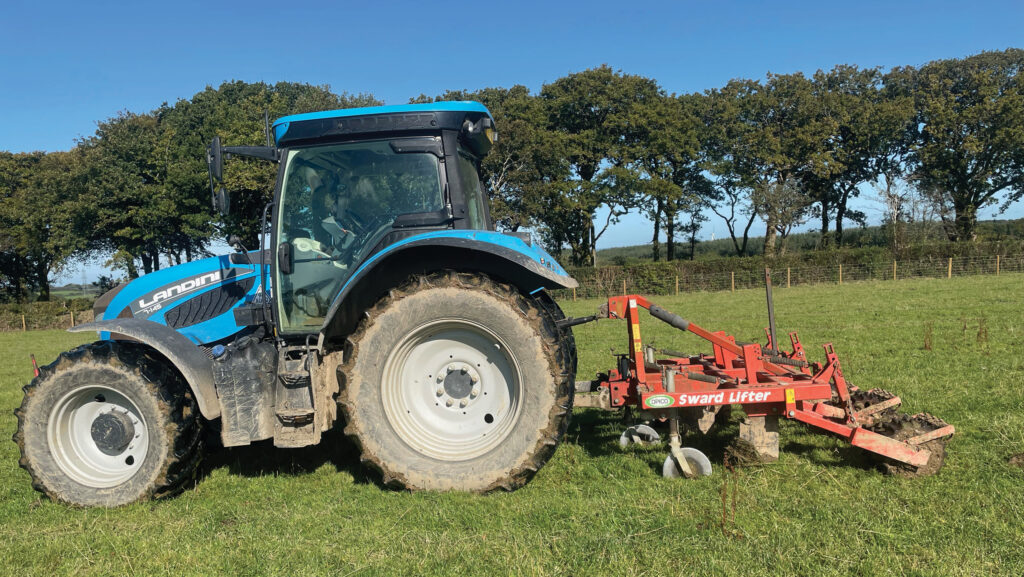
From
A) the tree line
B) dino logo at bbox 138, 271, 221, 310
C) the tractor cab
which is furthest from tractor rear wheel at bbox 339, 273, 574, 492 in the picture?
the tree line

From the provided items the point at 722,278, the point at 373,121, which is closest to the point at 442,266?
the point at 373,121

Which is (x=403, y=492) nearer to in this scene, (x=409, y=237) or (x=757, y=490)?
(x=409, y=237)

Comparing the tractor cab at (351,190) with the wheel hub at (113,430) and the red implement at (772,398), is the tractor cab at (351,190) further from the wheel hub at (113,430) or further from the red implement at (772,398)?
the red implement at (772,398)

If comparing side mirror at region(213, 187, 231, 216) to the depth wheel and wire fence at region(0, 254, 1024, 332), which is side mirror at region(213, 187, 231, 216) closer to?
the depth wheel

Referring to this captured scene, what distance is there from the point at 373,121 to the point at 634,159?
37970 mm

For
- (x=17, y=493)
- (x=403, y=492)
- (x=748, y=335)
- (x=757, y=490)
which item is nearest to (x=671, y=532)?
(x=757, y=490)

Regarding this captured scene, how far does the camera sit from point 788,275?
1170 inches

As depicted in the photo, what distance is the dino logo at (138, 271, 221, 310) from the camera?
4.84m

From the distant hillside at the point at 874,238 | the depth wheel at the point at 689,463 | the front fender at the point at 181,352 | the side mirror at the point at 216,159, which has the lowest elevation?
the depth wheel at the point at 689,463

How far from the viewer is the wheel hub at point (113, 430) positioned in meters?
4.25

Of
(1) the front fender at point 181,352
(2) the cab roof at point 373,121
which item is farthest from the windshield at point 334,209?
(1) the front fender at point 181,352

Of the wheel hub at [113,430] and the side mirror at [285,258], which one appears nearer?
the wheel hub at [113,430]

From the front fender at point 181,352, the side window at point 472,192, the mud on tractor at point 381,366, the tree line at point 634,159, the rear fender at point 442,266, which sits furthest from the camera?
the tree line at point 634,159

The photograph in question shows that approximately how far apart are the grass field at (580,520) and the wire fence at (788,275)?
2532 centimetres
